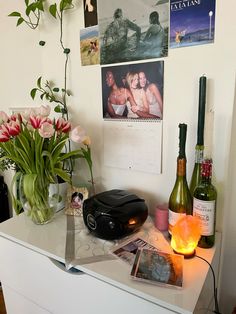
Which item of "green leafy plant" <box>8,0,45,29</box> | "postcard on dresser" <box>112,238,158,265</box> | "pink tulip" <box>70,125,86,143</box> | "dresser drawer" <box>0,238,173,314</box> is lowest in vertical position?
"dresser drawer" <box>0,238,173,314</box>

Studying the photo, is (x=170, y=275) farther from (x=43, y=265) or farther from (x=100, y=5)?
(x=100, y=5)

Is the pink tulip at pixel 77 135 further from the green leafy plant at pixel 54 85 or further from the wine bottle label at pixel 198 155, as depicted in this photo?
the wine bottle label at pixel 198 155

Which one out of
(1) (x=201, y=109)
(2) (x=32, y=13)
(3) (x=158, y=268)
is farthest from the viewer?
(2) (x=32, y=13)

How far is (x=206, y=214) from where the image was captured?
718 millimetres

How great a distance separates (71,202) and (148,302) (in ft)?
1.69

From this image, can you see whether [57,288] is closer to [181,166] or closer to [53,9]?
[181,166]

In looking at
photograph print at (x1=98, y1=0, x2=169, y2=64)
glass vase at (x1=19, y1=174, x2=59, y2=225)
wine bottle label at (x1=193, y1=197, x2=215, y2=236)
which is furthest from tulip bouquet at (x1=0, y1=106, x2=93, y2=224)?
wine bottle label at (x1=193, y1=197, x2=215, y2=236)

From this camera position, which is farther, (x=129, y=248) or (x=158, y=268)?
(x=129, y=248)

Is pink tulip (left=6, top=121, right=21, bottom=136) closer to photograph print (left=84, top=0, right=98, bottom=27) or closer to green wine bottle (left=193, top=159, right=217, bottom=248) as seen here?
photograph print (left=84, top=0, right=98, bottom=27)

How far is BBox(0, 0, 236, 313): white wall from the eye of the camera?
2.43ft

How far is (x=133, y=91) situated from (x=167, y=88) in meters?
0.13

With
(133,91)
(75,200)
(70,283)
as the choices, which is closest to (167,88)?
(133,91)

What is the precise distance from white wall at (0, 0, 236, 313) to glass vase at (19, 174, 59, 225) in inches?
10.1

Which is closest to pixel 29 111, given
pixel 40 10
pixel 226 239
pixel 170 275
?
pixel 40 10
